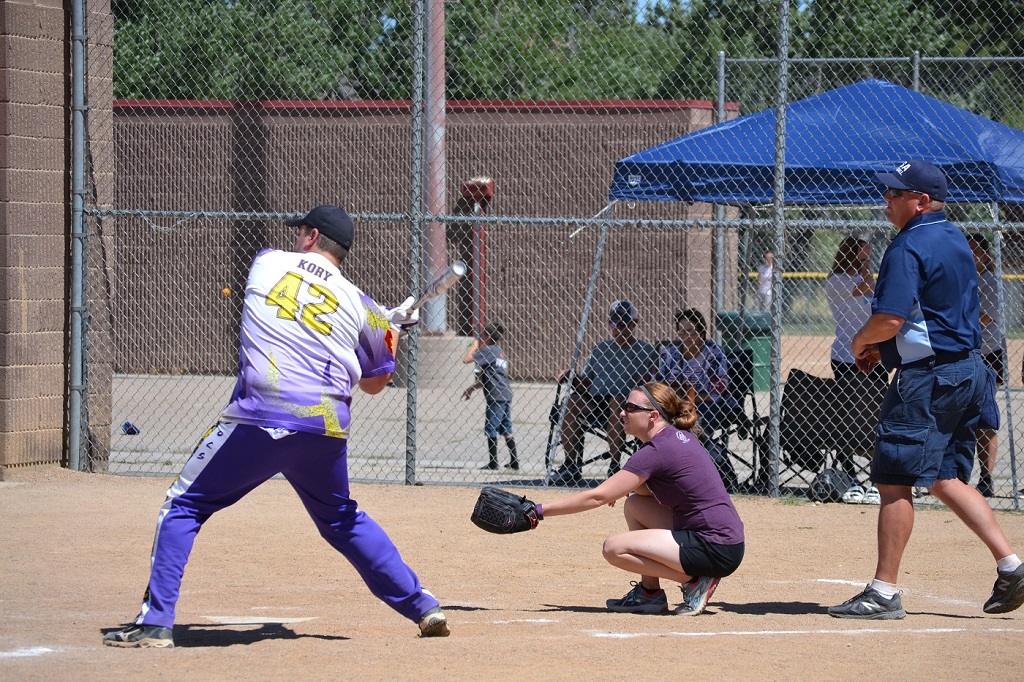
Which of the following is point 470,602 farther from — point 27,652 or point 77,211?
point 77,211

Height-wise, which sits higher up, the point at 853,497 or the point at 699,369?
the point at 699,369

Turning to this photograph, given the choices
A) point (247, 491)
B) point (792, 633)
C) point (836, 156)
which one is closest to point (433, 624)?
point (247, 491)

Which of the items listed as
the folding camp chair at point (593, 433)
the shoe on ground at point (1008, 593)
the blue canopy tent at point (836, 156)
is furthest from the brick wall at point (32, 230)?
the shoe on ground at point (1008, 593)

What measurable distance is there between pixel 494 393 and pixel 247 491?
19.9 ft

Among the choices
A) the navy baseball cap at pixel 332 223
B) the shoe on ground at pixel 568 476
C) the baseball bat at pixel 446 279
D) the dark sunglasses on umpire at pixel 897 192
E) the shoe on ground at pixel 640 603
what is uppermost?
the dark sunglasses on umpire at pixel 897 192

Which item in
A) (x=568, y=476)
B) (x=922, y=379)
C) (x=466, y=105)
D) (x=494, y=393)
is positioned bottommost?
(x=568, y=476)

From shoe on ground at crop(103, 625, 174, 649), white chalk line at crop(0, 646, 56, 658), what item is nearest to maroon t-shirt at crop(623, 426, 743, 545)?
shoe on ground at crop(103, 625, 174, 649)

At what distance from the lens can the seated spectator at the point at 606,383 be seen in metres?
9.79

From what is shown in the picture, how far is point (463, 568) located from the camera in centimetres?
687

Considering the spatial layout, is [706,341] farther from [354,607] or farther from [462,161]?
[462,161]

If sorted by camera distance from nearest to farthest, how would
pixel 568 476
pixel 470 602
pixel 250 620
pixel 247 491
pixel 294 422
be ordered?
pixel 294 422 < pixel 247 491 < pixel 250 620 < pixel 470 602 < pixel 568 476

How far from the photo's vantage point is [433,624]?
17.2 feet

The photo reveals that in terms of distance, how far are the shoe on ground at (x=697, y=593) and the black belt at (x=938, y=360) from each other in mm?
1324

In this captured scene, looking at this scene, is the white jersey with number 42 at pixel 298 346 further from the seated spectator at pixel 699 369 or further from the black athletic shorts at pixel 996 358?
the black athletic shorts at pixel 996 358
